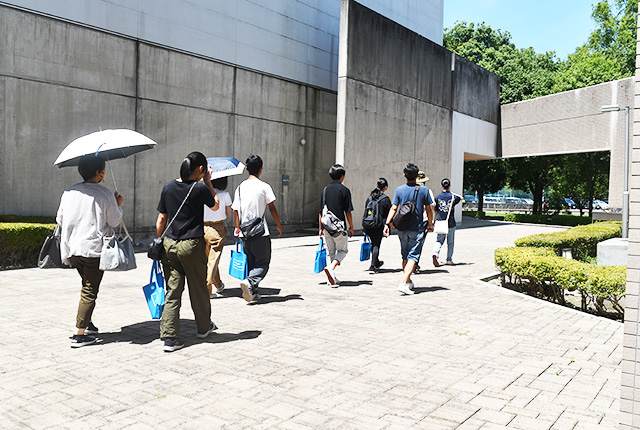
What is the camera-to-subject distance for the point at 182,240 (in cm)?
527

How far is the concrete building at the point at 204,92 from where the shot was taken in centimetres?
1202

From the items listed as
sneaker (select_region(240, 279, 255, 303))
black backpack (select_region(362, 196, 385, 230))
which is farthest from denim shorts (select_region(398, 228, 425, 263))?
Answer: sneaker (select_region(240, 279, 255, 303))

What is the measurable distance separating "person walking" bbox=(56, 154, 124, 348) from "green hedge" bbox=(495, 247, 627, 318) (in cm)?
598

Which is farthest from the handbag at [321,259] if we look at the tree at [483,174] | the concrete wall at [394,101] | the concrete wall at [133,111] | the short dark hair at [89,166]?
the tree at [483,174]

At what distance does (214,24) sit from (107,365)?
43.2 feet

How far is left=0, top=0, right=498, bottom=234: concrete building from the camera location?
1202cm

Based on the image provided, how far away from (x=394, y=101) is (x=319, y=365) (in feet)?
59.5

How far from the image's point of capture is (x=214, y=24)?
1593 cm

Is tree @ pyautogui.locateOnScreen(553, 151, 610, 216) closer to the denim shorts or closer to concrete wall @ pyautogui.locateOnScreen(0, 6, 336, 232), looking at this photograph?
concrete wall @ pyautogui.locateOnScreen(0, 6, 336, 232)

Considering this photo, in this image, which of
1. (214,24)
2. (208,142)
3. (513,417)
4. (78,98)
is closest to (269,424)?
(513,417)

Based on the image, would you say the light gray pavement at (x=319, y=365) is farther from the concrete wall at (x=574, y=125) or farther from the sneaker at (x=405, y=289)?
the concrete wall at (x=574, y=125)

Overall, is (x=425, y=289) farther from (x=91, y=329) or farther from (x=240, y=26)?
(x=240, y=26)

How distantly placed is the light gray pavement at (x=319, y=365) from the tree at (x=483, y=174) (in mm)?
30928

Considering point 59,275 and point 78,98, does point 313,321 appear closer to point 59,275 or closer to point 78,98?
point 59,275
